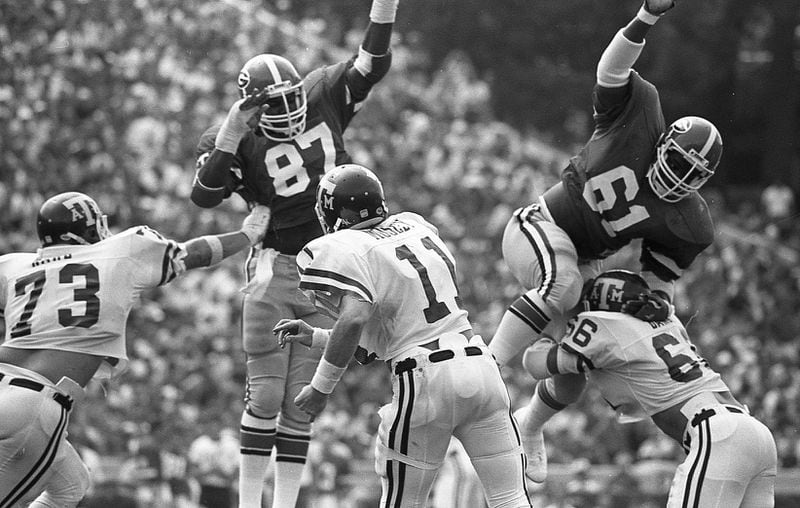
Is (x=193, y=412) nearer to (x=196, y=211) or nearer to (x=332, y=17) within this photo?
(x=196, y=211)

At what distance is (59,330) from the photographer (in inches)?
263

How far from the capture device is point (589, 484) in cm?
1173

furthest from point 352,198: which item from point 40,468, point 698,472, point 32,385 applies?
point 698,472

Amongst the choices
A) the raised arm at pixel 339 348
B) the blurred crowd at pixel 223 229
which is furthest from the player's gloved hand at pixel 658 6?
the blurred crowd at pixel 223 229

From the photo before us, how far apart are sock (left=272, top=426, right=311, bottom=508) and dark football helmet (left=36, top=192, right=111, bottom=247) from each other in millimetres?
1616

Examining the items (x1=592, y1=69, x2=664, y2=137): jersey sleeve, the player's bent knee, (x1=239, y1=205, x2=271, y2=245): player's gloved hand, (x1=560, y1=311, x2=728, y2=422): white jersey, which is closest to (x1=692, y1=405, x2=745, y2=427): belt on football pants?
(x1=560, y1=311, x2=728, y2=422): white jersey

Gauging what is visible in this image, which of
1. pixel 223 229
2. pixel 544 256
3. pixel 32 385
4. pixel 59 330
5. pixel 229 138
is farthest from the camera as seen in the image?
pixel 223 229

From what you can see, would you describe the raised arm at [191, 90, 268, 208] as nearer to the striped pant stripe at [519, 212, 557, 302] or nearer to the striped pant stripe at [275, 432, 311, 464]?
the striped pant stripe at [275, 432, 311, 464]

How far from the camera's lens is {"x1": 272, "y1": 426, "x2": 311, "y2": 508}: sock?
23.7 ft

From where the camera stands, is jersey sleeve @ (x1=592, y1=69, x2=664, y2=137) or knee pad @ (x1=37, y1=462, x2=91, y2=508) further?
jersey sleeve @ (x1=592, y1=69, x2=664, y2=137)

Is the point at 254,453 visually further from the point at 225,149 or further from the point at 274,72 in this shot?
the point at 274,72

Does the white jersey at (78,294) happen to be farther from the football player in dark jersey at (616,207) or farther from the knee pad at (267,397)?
the football player in dark jersey at (616,207)

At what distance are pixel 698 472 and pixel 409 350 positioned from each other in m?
1.81

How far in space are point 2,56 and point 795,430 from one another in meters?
10.6
